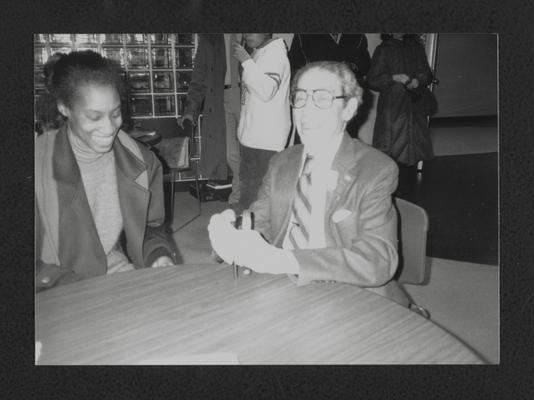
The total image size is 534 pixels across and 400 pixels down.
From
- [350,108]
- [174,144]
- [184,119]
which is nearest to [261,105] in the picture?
[184,119]

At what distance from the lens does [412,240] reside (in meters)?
1.36

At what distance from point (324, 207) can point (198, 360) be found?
2.08 feet

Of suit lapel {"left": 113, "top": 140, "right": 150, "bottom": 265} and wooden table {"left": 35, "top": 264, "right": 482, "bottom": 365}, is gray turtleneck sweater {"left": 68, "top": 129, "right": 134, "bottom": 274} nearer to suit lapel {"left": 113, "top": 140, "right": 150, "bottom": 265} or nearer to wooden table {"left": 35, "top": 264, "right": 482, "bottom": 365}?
suit lapel {"left": 113, "top": 140, "right": 150, "bottom": 265}

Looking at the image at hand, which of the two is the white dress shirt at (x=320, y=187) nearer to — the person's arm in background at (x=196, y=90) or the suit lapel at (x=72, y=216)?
the suit lapel at (x=72, y=216)

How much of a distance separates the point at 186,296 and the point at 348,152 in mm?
648

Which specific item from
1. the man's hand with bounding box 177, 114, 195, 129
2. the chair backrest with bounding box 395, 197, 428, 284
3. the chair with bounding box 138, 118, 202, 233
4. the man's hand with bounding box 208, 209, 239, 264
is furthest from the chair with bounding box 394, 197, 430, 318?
the chair with bounding box 138, 118, 202, 233

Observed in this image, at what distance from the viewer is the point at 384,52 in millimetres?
1838

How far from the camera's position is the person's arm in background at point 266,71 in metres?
2.02

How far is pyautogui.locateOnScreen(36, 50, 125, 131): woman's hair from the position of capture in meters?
1.37

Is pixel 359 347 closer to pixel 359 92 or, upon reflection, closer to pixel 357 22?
pixel 359 92

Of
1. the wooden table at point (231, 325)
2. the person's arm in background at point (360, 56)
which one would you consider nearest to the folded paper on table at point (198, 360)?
the wooden table at point (231, 325)

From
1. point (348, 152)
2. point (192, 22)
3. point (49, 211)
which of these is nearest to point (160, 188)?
point (49, 211)

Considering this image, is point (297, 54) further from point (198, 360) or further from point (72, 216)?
point (198, 360)

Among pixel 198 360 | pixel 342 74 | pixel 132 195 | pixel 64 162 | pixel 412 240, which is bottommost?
pixel 198 360
